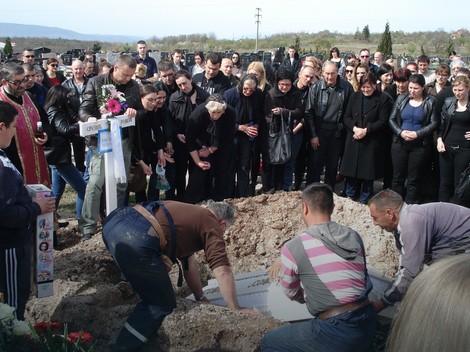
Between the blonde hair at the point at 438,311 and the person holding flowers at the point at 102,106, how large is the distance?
4827 millimetres

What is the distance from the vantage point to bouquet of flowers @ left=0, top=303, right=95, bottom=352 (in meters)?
3.27

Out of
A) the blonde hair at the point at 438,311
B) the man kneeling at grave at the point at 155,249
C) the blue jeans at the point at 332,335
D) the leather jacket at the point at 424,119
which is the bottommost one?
the blue jeans at the point at 332,335

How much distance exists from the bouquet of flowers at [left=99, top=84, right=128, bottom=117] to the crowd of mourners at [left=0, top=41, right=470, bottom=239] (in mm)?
557

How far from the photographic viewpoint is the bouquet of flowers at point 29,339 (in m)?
3.27

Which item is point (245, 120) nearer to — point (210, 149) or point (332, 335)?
point (210, 149)

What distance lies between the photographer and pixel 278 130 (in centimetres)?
799

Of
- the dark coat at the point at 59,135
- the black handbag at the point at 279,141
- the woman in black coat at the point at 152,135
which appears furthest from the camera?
the black handbag at the point at 279,141

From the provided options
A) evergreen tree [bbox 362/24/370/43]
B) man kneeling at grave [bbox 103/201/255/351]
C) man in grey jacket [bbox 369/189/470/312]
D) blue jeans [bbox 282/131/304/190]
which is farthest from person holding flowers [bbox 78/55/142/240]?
evergreen tree [bbox 362/24/370/43]

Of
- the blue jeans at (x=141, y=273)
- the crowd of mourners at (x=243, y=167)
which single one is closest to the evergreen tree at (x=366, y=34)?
the crowd of mourners at (x=243, y=167)

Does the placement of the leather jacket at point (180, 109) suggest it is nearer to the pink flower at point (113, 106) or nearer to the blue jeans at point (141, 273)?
the pink flower at point (113, 106)

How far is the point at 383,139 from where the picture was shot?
810 centimetres

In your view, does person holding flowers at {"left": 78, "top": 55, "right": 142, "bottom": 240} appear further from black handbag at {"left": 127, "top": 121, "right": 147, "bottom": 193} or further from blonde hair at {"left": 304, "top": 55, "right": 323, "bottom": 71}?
blonde hair at {"left": 304, "top": 55, "right": 323, "bottom": 71}

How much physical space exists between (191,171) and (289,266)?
172 inches

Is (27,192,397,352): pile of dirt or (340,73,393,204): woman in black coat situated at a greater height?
(340,73,393,204): woman in black coat
